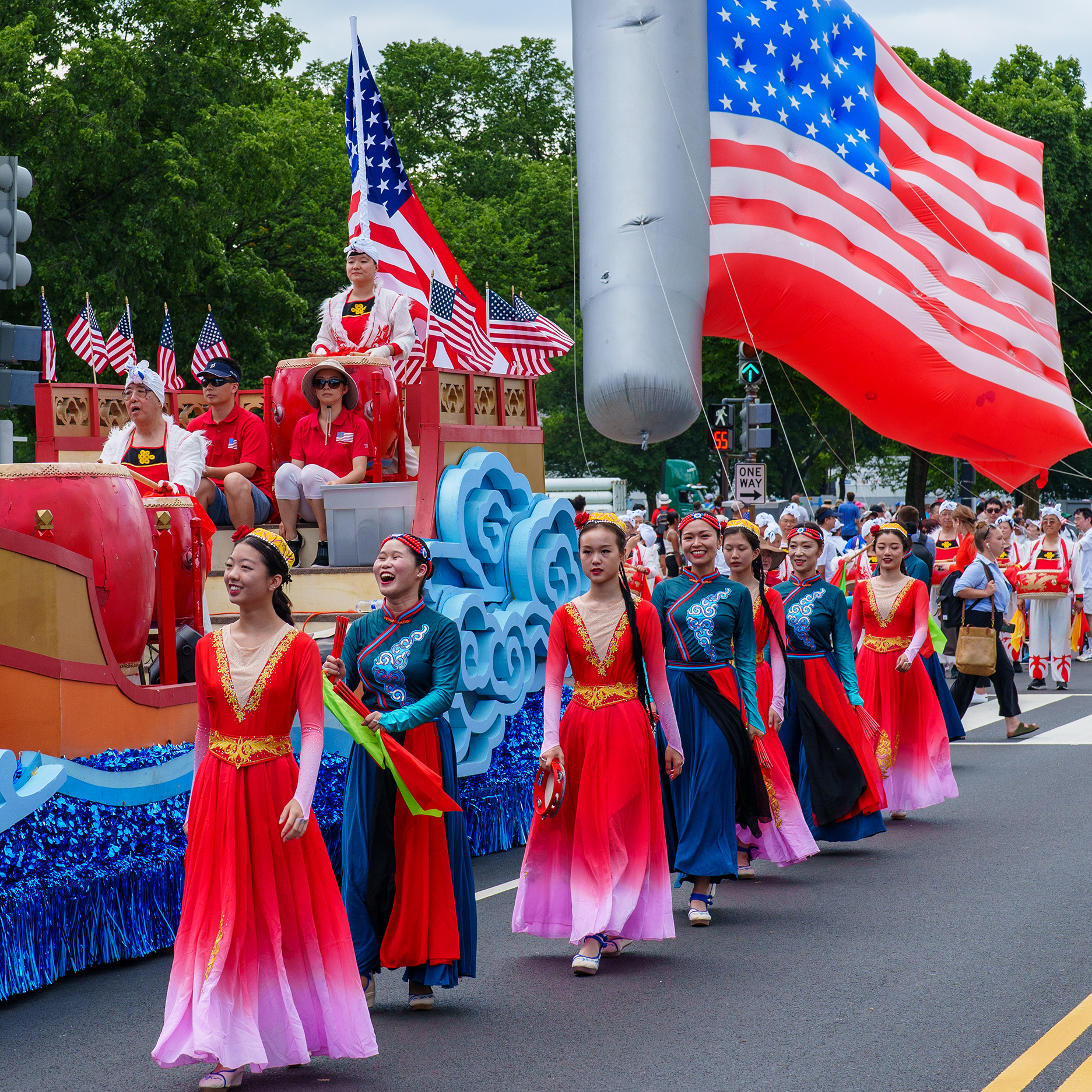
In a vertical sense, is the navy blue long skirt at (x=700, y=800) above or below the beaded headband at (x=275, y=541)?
below

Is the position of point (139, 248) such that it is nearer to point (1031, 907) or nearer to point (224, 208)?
point (224, 208)

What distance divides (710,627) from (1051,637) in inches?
434

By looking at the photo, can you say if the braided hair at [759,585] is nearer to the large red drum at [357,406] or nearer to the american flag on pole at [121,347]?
the large red drum at [357,406]

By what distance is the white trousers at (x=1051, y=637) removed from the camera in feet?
56.0

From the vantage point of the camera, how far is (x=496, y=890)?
7.93m

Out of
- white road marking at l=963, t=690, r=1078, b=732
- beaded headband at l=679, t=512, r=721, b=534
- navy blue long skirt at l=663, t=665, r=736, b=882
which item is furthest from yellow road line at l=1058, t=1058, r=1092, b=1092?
white road marking at l=963, t=690, r=1078, b=732

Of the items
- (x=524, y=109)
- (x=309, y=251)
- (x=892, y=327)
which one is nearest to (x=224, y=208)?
(x=309, y=251)

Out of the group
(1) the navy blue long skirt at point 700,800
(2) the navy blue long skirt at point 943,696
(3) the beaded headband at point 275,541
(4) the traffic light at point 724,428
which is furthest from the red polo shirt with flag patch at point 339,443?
(4) the traffic light at point 724,428

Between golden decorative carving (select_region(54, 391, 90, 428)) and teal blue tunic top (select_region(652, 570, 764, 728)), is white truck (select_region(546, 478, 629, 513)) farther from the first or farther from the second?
teal blue tunic top (select_region(652, 570, 764, 728))

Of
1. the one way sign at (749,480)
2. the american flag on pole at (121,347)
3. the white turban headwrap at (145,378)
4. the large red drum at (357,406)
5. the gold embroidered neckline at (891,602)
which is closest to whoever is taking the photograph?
the white turban headwrap at (145,378)

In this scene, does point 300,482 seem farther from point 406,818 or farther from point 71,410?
point 406,818

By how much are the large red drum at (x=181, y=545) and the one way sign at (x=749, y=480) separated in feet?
46.8

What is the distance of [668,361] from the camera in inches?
343

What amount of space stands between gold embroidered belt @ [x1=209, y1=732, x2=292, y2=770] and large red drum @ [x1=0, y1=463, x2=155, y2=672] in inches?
79.4
